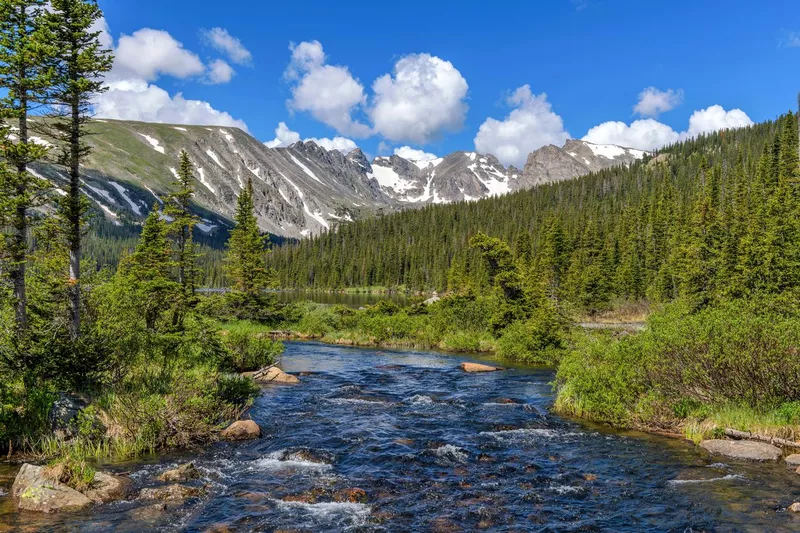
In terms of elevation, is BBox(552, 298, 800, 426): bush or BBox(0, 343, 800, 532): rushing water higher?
BBox(552, 298, 800, 426): bush

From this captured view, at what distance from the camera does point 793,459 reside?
14.7 m

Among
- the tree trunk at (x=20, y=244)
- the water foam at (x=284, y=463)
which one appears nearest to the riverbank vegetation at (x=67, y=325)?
the tree trunk at (x=20, y=244)

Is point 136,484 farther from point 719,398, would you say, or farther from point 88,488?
point 719,398

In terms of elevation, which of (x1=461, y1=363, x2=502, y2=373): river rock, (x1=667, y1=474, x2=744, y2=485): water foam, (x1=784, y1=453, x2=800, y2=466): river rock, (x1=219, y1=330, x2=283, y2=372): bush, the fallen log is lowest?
(x1=461, y1=363, x2=502, y2=373): river rock

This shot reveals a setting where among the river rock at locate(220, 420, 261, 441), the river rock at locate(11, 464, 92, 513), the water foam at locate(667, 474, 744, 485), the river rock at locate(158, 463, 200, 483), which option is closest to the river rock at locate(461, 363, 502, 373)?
the river rock at locate(220, 420, 261, 441)

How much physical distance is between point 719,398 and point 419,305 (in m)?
40.7

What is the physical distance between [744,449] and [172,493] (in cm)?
1617

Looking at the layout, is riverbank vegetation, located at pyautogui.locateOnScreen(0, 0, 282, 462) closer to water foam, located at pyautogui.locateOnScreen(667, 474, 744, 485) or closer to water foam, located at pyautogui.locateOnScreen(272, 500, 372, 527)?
water foam, located at pyautogui.locateOnScreen(272, 500, 372, 527)

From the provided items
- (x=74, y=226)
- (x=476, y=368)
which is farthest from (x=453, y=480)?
(x=476, y=368)

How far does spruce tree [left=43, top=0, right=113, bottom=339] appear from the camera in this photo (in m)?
18.3

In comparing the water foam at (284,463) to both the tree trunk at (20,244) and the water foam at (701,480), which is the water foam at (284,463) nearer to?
the tree trunk at (20,244)

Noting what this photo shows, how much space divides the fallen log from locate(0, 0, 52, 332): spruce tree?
74.3ft

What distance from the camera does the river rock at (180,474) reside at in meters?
13.8

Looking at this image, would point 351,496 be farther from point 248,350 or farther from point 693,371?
point 248,350
